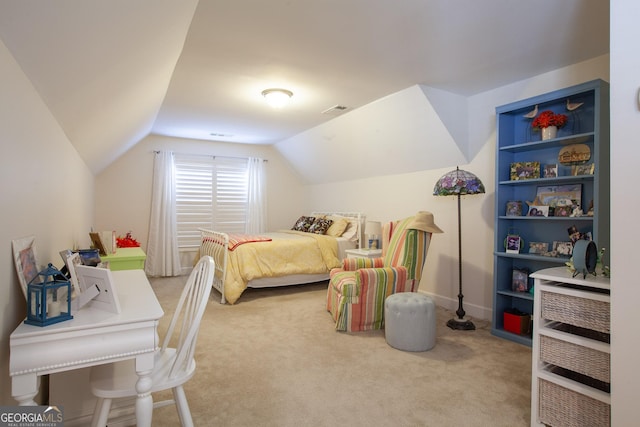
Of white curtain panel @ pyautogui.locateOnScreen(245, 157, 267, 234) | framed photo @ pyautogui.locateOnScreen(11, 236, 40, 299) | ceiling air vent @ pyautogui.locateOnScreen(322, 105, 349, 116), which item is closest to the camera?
framed photo @ pyautogui.locateOnScreen(11, 236, 40, 299)

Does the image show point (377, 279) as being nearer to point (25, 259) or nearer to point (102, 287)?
point (102, 287)

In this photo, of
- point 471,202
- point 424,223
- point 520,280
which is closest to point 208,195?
point 424,223

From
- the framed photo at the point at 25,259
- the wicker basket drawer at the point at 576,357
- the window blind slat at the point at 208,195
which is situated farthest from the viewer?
the window blind slat at the point at 208,195

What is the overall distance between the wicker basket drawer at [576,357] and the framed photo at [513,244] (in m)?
1.49

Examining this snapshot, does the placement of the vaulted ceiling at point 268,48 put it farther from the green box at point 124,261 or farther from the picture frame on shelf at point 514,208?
the picture frame on shelf at point 514,208

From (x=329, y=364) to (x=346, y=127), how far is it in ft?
10.3

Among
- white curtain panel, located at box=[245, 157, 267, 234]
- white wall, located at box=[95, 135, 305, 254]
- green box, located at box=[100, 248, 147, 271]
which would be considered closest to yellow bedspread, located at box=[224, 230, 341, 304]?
green box, located at box=[100, 248, 147, 271]

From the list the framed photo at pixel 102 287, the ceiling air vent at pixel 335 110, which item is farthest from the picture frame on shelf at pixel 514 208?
the framed photo at pixel 102 287

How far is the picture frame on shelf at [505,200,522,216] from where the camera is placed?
10.6 ft

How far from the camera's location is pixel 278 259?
15.1 ft

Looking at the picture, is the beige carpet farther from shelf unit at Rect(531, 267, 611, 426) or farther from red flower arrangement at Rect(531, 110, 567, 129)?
red flower arrangement at Rect(531, 110, 567, 129)

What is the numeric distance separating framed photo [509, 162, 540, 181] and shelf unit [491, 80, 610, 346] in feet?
0.19

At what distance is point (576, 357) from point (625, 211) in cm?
76

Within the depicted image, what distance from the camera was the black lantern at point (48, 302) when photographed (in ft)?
3.84
